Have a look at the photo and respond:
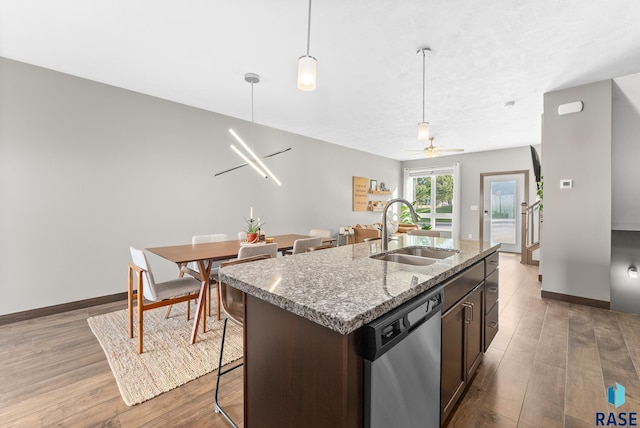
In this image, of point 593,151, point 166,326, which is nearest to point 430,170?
point 593,151

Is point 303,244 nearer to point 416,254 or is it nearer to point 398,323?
point 416,254

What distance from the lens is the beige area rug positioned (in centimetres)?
175

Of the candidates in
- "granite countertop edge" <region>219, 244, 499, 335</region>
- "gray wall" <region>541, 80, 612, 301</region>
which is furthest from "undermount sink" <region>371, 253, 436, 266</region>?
"gray wall" <region>541, 80, 612, 301</region>

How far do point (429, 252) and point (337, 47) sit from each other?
6.33 feet

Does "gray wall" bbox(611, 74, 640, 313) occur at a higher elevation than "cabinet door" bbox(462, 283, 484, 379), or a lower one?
higher

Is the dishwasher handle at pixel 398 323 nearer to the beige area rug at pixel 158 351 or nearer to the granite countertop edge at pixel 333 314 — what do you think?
the granite countertop edge at pixel 333 314

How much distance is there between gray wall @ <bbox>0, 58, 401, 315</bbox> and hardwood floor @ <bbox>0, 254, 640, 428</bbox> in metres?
0.60

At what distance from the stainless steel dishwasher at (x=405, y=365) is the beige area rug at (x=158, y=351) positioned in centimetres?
149

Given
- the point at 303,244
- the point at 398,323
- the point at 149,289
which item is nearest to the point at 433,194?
the point at 303,244

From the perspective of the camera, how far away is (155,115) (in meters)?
3.51

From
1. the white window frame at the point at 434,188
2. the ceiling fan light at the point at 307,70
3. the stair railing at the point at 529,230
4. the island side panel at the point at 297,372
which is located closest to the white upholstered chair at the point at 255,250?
the island side panel at the point at 297,372

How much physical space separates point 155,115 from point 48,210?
158 cm

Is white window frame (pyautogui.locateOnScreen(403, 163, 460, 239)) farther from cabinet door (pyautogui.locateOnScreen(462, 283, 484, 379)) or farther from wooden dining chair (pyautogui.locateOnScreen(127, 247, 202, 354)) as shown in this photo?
wooden dining chair (pyautogui.locateOnScreen(127, 247, 202, 354))

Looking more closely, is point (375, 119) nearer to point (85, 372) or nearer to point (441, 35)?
point (441, 35)
